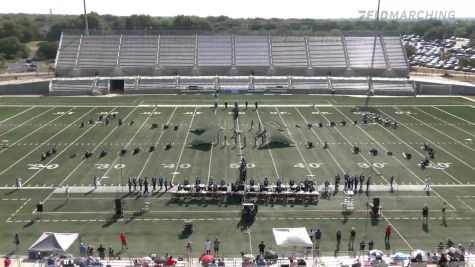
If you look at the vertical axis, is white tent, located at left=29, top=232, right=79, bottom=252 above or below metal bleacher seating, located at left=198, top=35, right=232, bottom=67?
below

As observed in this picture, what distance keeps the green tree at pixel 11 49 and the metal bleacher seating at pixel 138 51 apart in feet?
141

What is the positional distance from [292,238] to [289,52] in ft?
189

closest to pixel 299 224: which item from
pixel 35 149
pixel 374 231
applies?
pixel 374 231

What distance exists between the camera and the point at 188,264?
17.9 m

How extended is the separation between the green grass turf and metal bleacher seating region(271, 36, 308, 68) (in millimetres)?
19095

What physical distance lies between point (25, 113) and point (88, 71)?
2169cm

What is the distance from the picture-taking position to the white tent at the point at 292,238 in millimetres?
18219

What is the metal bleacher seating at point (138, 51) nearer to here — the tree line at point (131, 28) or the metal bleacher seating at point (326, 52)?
the tree line at point (131, 28)

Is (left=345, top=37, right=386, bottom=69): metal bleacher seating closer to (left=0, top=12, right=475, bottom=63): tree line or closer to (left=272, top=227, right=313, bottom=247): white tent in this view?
(left=0, top=12, right=475, bottom=63): tree line

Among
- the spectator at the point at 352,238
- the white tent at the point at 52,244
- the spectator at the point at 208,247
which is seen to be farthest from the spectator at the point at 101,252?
the spectator at the point at 352,238

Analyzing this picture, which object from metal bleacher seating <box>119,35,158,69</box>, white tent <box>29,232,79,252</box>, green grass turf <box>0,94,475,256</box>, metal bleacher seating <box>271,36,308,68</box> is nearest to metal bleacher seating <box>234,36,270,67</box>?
metal bleacher seating <box>271,36,308,68</box>

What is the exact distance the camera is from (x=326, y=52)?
240 feet

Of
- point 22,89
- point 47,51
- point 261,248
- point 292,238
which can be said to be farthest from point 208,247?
point 47,51

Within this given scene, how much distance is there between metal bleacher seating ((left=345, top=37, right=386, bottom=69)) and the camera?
70062 mm
